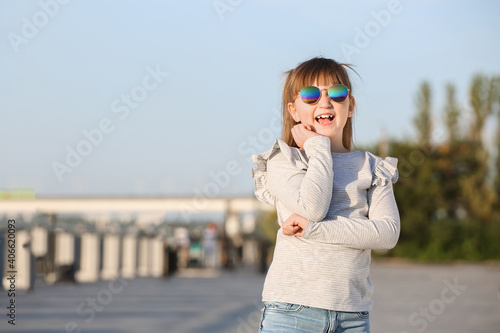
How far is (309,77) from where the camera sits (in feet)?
10.1

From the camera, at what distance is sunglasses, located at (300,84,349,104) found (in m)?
2.99

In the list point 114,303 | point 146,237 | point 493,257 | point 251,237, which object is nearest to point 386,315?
point 114,303

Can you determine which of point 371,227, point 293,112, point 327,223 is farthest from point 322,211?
point 293,112

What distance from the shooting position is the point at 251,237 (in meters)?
37.4

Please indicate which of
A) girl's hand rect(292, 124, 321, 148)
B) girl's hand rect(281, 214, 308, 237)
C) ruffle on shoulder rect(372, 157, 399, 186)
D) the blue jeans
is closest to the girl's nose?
girl's hand rect(292, 124, 321, 148)

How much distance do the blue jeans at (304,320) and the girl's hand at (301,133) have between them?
2.04 feet

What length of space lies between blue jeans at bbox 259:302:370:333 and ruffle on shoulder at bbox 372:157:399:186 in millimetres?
488

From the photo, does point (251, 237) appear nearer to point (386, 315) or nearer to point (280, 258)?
point (386, 315)

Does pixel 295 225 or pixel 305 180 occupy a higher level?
pixel 305 180

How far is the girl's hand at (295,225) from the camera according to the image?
9.26 feet

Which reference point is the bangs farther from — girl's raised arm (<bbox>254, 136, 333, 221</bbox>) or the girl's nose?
girl's raised arm (<bbox>254, 136, 333, 221</bbox>)

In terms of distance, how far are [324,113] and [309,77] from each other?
5.9 inches

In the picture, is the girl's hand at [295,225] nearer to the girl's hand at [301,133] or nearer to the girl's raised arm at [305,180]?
the girl's raised arm at [305,180]

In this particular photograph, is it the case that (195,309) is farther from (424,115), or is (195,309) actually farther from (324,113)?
(424,115)
